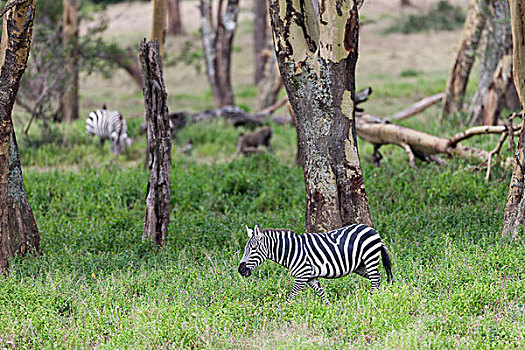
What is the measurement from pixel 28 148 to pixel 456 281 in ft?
32.9

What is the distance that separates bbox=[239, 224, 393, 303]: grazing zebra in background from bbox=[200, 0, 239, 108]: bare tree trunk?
41.9 feet

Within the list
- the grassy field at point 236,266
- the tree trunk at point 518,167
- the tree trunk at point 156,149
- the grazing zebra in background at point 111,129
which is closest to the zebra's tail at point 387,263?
the grassy field at point 236,266

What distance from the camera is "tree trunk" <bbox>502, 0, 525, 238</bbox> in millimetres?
6707

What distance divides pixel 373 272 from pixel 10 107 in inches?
168

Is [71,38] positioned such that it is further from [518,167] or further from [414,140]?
[518,167]

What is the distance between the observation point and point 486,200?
8.70 metres

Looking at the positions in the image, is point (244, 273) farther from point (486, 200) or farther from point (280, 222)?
point (486, 200)

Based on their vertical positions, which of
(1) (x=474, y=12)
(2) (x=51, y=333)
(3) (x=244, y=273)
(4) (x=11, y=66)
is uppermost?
(1) (x=474, y=12)

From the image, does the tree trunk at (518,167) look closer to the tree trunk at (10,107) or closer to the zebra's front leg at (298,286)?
the zebra's front leg at (298,286)

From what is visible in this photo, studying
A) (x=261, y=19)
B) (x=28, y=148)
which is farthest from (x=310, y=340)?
(x=261, y=19)

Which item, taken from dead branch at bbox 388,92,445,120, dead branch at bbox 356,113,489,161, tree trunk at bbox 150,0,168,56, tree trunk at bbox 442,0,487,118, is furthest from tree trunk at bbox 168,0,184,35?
dead branch at bbox 356,113,489,161

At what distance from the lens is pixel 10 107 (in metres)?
6.61

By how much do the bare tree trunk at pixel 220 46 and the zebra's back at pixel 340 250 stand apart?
41.8 feet

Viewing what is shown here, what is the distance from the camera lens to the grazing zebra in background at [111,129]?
12.9 meters
